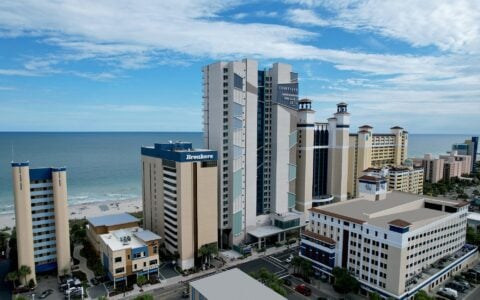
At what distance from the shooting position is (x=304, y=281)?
49094mm

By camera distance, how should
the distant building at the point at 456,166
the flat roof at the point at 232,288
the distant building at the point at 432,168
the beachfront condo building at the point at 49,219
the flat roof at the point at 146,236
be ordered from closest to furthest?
1. the flat roof at the point at 232,288
2. the beachfront condo building at the point at 49,219
3. the flat roof at the point at 146,236
4. the distant building at the point at 432,168
5. the distant building at the point at 456,166

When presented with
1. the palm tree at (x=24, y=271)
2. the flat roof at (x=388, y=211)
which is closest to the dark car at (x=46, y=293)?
the palm tree at (x=24, y=271)

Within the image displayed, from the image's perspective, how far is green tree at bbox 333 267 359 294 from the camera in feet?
144

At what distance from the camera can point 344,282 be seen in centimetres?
4403

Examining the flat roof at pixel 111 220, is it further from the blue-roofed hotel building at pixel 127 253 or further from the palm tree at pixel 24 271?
the palm tree at pixel 24 271

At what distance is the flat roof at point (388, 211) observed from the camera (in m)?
47.1

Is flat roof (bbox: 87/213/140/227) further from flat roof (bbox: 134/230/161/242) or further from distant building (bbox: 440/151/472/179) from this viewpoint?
distant building (bbox: 440/151/472/179)

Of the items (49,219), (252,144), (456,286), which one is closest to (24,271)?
(49,219)

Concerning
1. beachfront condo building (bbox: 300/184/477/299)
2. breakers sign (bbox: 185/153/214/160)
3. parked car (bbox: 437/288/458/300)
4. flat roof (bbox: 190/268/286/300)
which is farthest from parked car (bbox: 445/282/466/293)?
breakers sign (bbox: 185/153/214/160)

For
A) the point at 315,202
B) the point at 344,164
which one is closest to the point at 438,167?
the point at 344,164

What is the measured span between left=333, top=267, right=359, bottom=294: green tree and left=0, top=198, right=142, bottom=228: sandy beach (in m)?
69.2

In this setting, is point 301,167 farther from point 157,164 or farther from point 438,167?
point 438,167

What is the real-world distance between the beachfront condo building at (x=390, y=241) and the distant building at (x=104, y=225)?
3221 cm

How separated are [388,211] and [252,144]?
2674 centimetres
